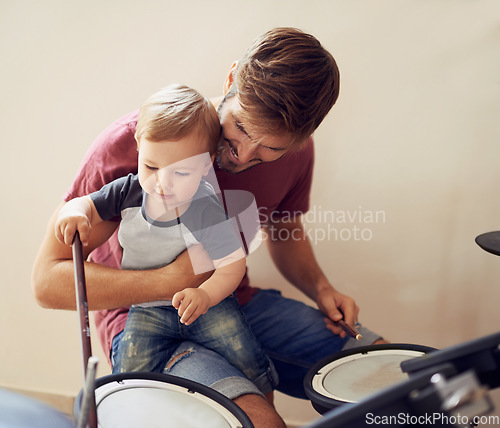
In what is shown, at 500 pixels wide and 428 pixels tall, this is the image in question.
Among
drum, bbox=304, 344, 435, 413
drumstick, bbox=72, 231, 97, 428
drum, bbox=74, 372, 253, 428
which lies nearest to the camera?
drumstick, bbox=72, 231, 97, 428

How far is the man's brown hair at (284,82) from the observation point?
3.14ft

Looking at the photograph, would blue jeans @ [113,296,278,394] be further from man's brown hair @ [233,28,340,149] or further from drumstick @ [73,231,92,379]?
man's brown hair @ [233,28,340,149]

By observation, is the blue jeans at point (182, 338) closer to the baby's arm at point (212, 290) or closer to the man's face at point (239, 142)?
the baby's arm at point (212, 290)

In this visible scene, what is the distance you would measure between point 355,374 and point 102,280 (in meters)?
0.53

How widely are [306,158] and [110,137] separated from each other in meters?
0.50

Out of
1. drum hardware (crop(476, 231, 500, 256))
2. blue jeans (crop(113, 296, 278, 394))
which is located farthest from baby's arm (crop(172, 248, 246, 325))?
drum hardware (crop(476, 231, 500, 256))

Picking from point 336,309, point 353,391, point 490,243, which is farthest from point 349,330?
point 490,243

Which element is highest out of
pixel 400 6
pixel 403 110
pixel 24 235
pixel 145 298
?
pixel 400 6

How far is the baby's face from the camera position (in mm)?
883

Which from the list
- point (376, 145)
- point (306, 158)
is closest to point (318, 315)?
point (306, 158)

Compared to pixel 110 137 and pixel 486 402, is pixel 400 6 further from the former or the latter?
pixel 486 402

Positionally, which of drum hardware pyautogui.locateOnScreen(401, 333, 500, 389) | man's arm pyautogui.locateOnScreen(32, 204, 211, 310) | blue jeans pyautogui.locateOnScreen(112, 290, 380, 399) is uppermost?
drum hardware pyautogui.locateOnScreen(401, 333, 500, 389)

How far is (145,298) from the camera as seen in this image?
3.23 ft

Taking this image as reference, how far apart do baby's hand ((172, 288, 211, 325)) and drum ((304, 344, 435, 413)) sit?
25 cm
